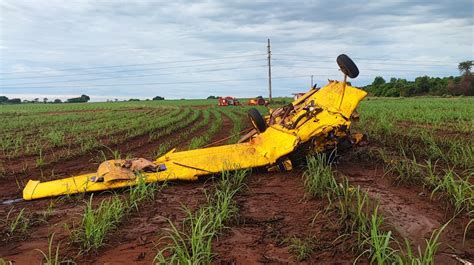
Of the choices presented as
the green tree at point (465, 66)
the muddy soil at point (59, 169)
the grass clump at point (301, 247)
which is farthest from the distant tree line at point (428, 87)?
the grass clump at point (301, 247)

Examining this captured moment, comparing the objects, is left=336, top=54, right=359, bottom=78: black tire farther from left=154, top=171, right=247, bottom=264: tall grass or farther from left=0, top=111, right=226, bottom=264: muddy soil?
left=0, top=111, right=226, bottom=264: muddy soil

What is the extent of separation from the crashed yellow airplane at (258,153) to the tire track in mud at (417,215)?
674 mm

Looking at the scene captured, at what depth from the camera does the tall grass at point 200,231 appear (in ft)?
8.59

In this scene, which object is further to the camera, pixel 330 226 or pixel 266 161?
pixel 266 161

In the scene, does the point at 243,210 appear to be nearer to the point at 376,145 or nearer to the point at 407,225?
the point at 407,225

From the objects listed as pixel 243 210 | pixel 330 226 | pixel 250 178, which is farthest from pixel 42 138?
pixel 330 226

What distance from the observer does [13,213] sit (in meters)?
4.12

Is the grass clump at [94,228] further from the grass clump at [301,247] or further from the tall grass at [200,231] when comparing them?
the grass clump at [301,247]

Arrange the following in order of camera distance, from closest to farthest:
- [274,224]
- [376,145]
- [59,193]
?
[274,224]
[59,193]
[376,145]

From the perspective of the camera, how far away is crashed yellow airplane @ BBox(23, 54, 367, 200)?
4.63 meters

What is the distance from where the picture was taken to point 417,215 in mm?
3527

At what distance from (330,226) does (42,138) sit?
9.62 m

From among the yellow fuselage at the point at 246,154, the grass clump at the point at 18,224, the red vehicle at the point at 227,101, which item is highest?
the red vehicle at the point at 227,101

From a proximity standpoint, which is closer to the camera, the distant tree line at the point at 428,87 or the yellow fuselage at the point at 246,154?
the yellow fuselage at the point at 246,154
